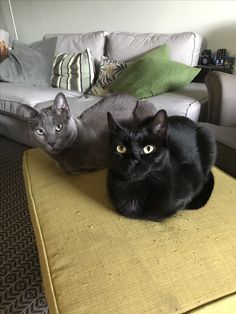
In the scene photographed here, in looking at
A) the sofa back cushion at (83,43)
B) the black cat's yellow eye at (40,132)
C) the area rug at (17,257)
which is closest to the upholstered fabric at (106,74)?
the sofa back cushion at (83,43)

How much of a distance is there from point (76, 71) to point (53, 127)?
147 centimetres

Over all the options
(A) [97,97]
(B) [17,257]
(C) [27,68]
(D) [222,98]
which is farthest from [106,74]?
(B) [17,257]

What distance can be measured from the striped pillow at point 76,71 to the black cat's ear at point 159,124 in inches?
69.7

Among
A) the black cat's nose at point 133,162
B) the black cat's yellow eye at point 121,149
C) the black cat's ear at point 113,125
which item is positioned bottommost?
the black cat's nose at point 133,162

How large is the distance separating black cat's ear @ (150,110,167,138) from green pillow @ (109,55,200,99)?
3.57 ft

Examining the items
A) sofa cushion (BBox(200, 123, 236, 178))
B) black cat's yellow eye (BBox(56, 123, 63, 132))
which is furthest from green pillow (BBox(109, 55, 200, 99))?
black cat's yellow eye (BBox(56, 123, 63, 132))

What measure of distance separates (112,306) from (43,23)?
3.37 m

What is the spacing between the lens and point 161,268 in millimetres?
649

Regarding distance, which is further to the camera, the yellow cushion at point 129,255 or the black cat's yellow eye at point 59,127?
the black cat's yellow eye at point 59,127

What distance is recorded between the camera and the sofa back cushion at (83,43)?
8.34 feet

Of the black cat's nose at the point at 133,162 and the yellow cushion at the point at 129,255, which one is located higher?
the black cat's nose at the point at 133,162

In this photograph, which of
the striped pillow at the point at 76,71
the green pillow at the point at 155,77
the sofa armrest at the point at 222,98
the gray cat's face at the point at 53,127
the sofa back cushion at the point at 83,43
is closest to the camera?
the gray cat's face at the point at 53,127

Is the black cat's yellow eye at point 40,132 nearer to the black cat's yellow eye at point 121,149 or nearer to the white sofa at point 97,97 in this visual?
the black cat's yellow eye at point 121,149

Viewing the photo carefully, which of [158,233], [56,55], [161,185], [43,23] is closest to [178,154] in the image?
[161,185]
